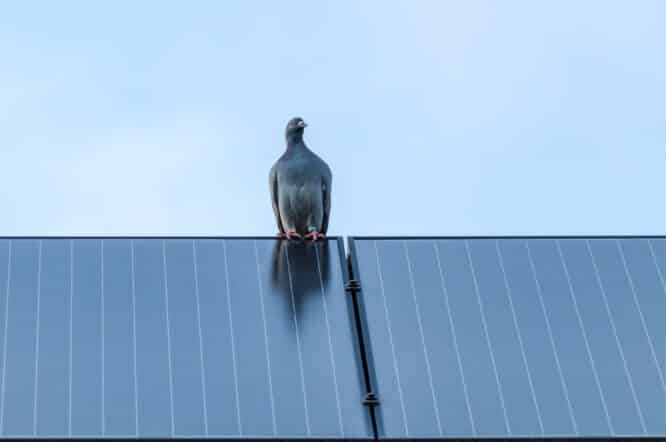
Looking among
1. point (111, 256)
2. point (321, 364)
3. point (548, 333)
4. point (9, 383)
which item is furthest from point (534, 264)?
point (9, 383)

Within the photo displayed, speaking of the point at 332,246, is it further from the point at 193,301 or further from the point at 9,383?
the point at 9,383

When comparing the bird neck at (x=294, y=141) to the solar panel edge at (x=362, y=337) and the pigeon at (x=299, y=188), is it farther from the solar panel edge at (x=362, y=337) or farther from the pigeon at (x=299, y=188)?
the solar panel edge at (x=362, y=337)

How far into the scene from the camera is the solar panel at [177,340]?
1955 centimetres

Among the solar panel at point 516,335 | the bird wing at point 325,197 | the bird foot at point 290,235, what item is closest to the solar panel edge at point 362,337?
the solar panel at point 516,335

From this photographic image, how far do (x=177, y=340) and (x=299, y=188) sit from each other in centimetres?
470

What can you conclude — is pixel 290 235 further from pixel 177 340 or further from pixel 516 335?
pixel 516 335

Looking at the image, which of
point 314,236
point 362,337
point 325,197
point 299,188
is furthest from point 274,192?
point 362,337

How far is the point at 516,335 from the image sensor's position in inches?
844

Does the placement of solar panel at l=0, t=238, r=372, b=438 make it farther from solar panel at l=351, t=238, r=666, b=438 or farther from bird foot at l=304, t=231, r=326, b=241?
solar panel at l=351, t=238, r=666, b=438

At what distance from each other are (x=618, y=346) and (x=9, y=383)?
7729 mm

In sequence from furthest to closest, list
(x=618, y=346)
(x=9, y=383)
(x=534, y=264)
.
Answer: (x=534, y=264)
(x=618, y=346)
(x=9, y=383)

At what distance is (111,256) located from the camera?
22.5 meters

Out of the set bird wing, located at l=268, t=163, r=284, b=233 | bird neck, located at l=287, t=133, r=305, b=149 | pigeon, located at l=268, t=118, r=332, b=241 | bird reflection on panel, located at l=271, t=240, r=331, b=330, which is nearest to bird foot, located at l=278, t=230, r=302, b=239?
pigeon, located at l=268, t=118, r=332, b=241

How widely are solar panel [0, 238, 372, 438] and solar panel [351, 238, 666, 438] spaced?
58 centimetres
